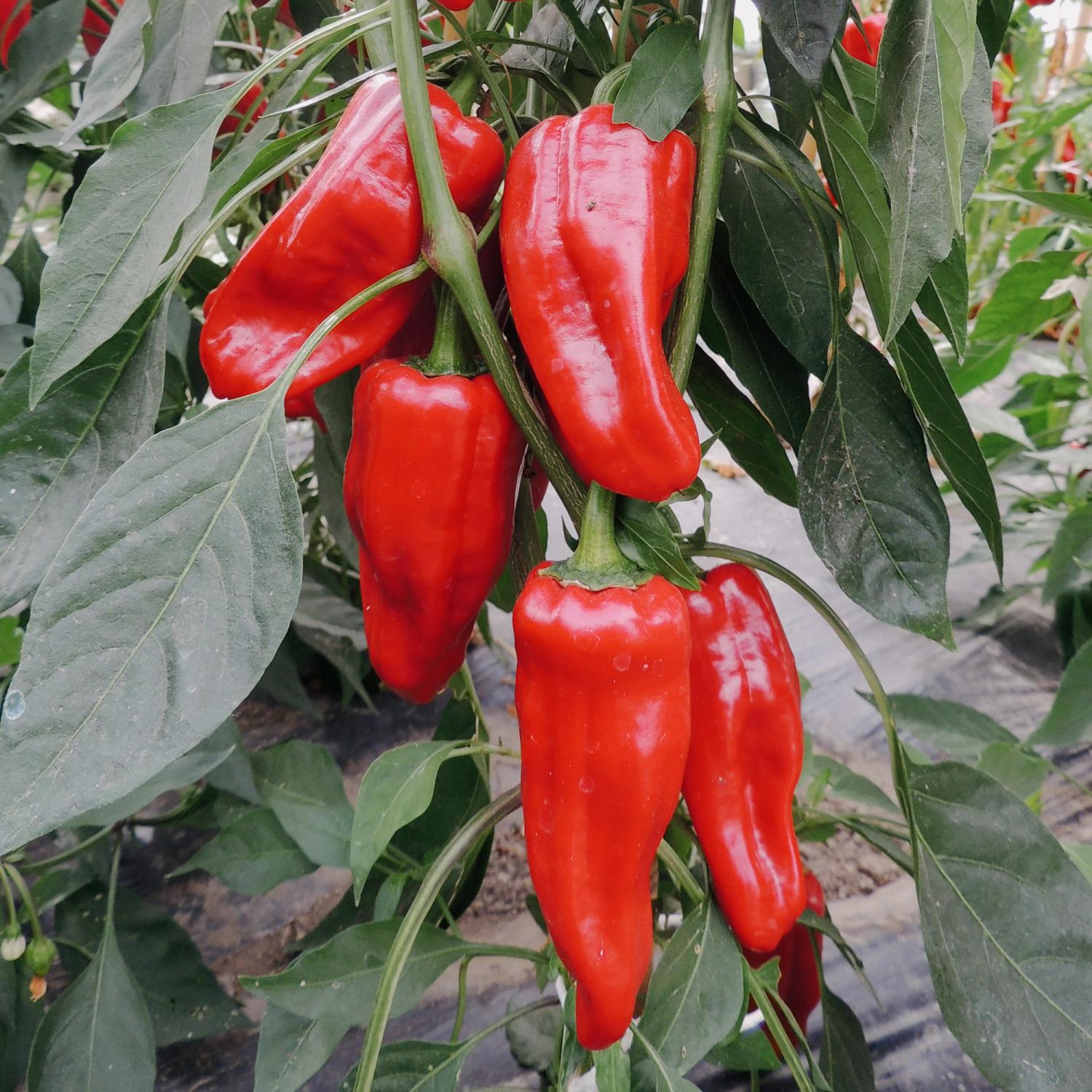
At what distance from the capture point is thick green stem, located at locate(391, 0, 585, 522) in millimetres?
377

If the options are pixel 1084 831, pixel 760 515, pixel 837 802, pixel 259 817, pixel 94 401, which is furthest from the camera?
pixel 760 515

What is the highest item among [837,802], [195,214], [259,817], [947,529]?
[195,214]

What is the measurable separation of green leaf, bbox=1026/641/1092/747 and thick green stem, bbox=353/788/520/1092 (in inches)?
17.0

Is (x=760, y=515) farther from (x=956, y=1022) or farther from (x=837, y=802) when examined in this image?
(x=956, y=1022)

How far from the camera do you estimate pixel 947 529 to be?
0.46 m

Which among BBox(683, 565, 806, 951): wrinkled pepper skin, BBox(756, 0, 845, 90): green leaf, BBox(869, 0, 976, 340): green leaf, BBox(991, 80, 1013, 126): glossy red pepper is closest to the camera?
BBox(869, 0, 976, 340): green leaf

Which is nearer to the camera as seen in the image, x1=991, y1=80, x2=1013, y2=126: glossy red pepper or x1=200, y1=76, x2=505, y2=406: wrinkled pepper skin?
x1=200, y1=76, x2=505, y2=406: wrinkled pepper skin

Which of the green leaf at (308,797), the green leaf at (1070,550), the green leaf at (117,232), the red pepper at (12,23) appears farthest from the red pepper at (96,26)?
the green leaf at (1070,550)

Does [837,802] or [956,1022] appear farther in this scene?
[837,802]

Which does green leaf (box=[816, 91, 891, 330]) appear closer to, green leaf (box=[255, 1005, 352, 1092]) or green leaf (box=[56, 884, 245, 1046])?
green leaf (box=[255, 1005, 352, 1092])

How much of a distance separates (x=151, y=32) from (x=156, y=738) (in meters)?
0.41

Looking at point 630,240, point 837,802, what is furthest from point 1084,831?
point 630,240

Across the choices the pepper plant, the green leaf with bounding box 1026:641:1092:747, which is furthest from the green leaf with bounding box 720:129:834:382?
the green leaf with bounding box 1026:641:1092:747

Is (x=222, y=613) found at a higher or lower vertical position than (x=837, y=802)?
higher
